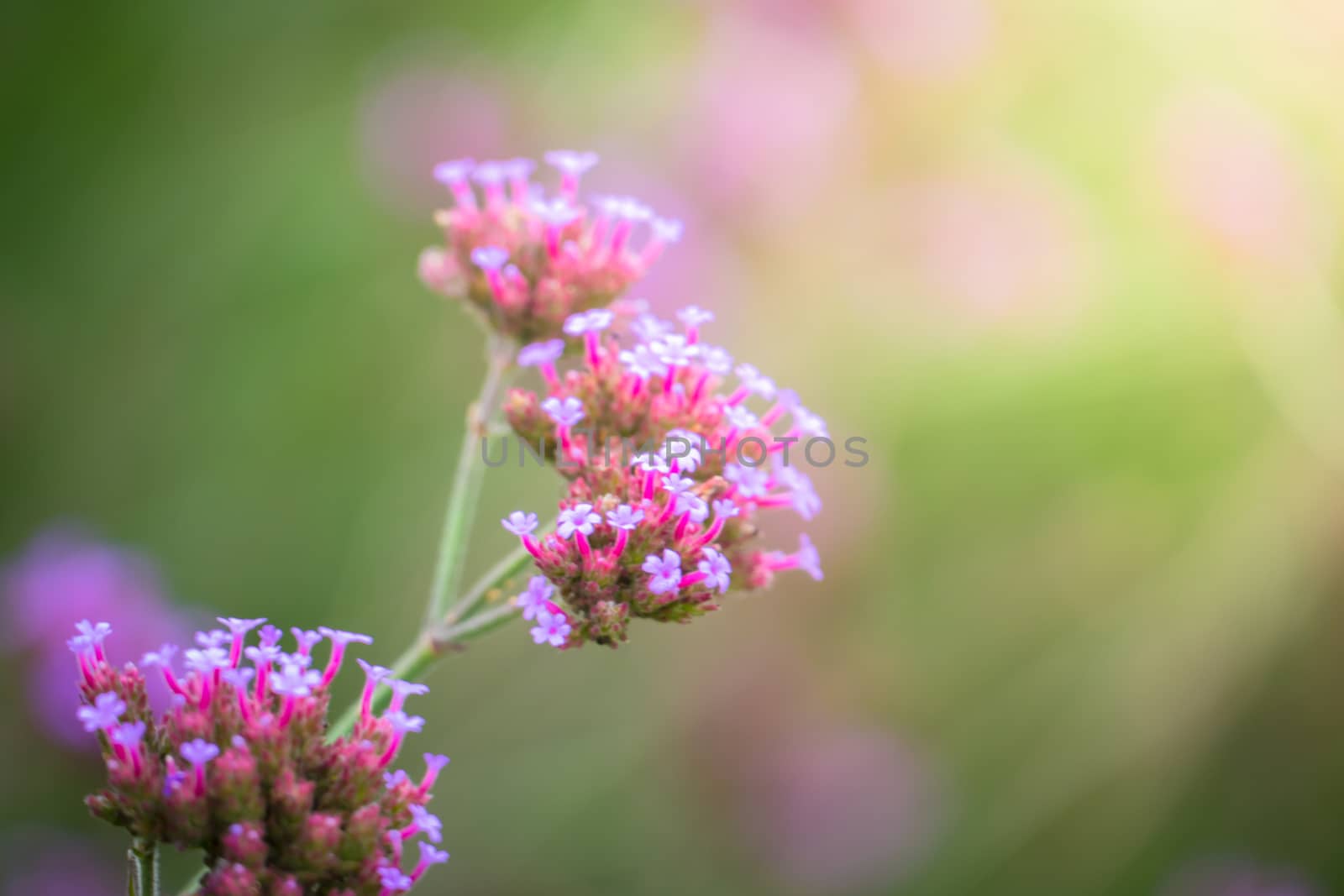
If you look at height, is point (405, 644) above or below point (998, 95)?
below

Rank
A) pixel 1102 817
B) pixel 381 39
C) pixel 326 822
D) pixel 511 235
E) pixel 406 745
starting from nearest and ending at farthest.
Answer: pixel 326 822
pixel 511 235
pixel 406 745
pixel 1102 817
pixel 381 39

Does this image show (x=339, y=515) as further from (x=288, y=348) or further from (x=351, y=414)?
(x=288, y=348)

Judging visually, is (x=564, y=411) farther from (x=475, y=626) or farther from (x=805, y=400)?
(x=805, y=400)

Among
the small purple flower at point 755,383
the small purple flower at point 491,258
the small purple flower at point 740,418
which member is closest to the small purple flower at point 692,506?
the small purple flower at point 740,418

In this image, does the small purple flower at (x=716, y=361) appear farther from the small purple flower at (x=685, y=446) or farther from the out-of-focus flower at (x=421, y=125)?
the out-of-focus flower at (x=421, y=125)

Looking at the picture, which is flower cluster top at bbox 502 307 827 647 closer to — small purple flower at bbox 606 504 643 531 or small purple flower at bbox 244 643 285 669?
small purple flower at bbox 606 504 643 531

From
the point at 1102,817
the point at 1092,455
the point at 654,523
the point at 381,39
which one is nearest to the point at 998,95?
the point at 1092,455

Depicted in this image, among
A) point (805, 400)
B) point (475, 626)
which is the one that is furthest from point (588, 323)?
point (805, 400)
